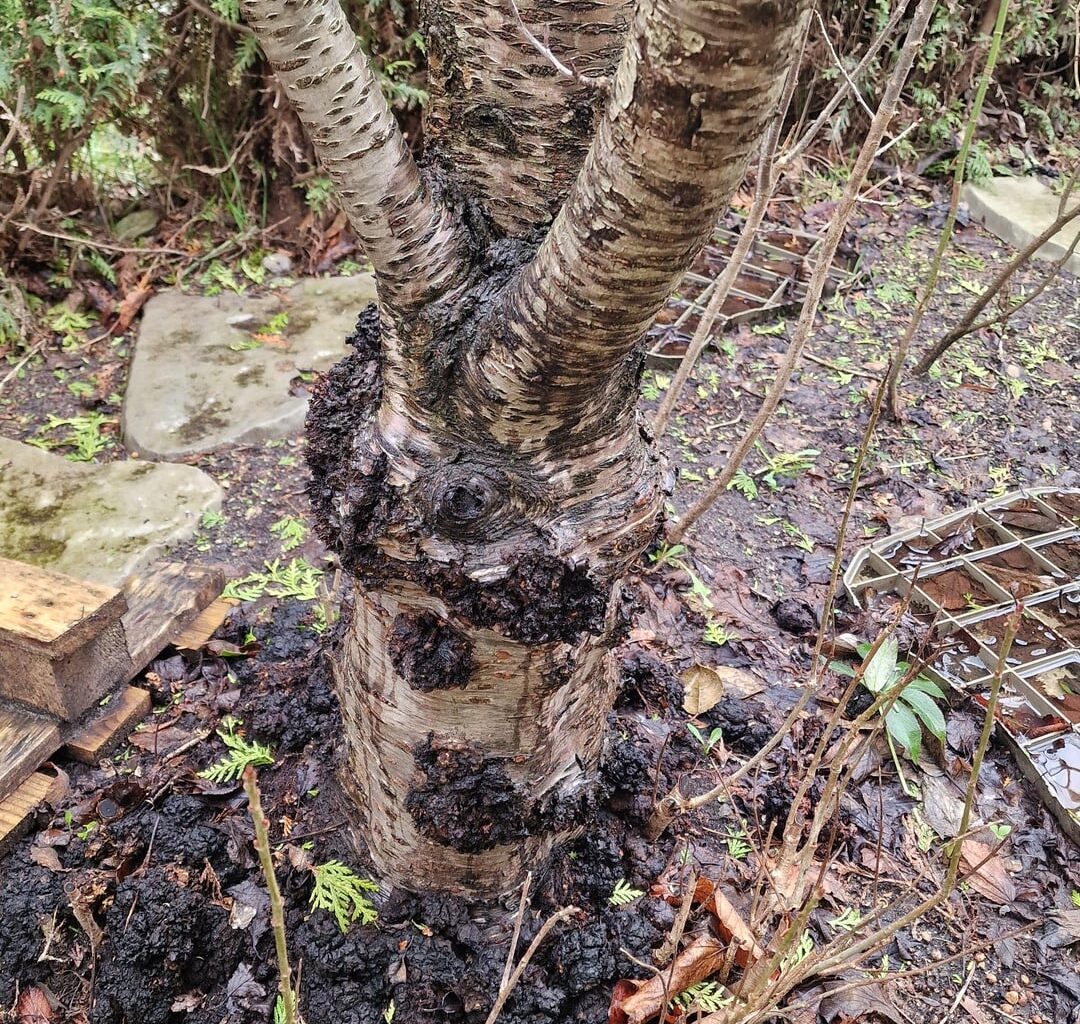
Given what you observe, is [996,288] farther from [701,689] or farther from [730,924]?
[730,924]

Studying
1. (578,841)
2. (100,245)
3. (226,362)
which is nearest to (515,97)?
(578,841)

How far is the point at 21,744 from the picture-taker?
210cm

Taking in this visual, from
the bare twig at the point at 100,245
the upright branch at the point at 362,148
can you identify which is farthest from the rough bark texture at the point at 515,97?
the bare twig at the point at 100,245

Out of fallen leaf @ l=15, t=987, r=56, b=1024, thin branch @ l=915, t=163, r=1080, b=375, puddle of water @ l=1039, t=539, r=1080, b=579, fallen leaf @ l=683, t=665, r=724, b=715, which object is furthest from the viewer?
thin branch @ l=915, t=163, r=1080, b=375

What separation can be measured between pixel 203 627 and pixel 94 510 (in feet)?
2.91

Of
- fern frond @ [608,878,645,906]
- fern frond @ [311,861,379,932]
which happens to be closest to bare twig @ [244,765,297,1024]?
fern frond @ [311,861,379,932]

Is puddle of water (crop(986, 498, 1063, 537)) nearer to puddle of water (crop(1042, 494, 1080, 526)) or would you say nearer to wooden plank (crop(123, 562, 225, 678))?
puddle of water (crop(1042, 494, 1080, 526))

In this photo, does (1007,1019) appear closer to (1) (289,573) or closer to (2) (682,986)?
(2) (682,986)

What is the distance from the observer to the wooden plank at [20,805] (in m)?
2.00

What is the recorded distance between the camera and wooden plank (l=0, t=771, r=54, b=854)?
200 cm

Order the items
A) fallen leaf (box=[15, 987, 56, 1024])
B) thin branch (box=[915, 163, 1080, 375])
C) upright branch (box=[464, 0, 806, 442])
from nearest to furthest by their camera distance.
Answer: upright branch (box=[464, 0, 806, 442]), fallen leaf (box=[15, 987, 56, 1024]), thin branch (box=[915, 163, 1080, 375])

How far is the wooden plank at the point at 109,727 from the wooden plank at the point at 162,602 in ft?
0.26

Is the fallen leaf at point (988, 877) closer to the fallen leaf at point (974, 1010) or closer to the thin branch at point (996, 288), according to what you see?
the fallen leaf at point (974, 1010)

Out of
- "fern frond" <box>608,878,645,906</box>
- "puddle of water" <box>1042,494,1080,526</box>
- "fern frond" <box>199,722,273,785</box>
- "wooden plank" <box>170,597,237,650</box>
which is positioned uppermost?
"puddle of water" <box>1042,494,1080,526</box>
